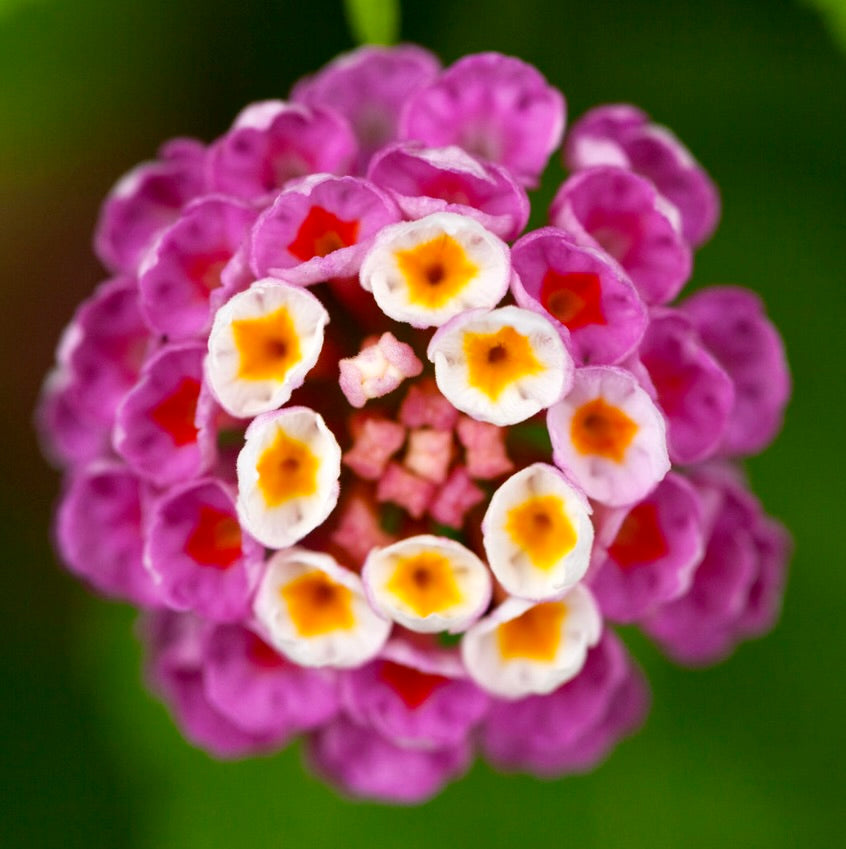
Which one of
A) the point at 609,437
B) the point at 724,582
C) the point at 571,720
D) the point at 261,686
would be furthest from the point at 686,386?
the point at 261,686

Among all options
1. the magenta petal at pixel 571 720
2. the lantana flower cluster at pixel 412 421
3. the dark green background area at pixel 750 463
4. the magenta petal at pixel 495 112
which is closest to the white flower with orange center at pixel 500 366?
the lantana flower cluster at pixel 412 421

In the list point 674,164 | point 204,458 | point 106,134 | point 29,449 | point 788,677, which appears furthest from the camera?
point 29,449

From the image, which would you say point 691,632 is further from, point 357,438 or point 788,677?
point 788,677

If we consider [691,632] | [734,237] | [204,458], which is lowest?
[691,632]

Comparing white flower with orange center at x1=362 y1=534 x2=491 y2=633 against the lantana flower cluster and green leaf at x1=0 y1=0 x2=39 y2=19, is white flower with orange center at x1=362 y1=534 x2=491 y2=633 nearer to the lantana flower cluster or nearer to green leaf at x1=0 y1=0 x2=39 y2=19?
the lantana flower cluster

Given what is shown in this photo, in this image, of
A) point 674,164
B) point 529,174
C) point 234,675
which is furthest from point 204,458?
point 674,164

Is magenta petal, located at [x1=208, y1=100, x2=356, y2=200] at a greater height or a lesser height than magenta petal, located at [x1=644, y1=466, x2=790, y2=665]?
greater

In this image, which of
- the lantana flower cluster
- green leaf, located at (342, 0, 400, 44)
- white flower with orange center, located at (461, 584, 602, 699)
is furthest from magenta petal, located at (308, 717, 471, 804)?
green leaf, located at (342, 0, 400, 44)

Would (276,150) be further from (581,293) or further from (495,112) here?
(581,293)
